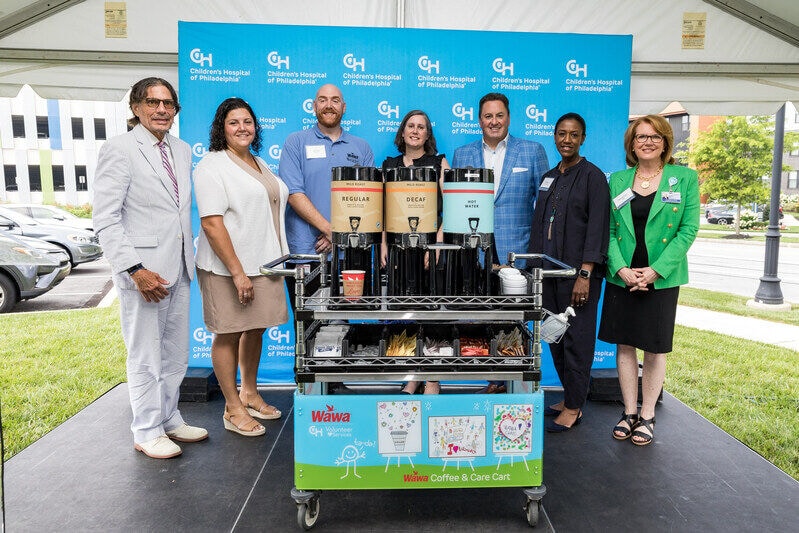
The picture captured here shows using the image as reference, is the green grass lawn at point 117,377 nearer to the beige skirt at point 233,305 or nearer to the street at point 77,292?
the street at point 77,292

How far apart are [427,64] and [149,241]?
205 cm

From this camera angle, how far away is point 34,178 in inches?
641

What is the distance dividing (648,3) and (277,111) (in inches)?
97.7

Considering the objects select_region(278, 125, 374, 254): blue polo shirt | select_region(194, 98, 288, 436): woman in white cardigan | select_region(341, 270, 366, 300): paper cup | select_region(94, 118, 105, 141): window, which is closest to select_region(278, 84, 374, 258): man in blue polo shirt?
select_region(278, 125, 374, 254): blue polo shirt

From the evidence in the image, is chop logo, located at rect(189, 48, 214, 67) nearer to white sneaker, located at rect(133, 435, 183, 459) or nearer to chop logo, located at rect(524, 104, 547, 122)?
chop logo, located at rect(524, 104, 547, 122)

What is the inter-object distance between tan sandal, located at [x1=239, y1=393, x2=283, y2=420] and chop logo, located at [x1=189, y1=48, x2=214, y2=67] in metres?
2.09

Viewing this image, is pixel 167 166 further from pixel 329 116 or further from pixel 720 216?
pixel 720 216

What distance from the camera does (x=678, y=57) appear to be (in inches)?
137

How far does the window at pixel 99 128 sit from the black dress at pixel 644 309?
19.0m

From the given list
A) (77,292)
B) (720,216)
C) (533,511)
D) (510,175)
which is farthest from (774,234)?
(720,216)

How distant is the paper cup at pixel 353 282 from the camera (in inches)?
71.4

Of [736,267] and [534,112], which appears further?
[736,267]

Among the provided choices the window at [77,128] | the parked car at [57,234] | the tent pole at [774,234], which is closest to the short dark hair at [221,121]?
the tent pole at [774,234]

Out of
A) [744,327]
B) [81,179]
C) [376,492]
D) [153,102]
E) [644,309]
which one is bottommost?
[744,327]
